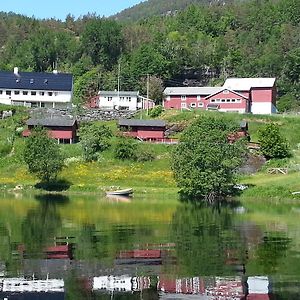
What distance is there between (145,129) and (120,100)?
1955 cm

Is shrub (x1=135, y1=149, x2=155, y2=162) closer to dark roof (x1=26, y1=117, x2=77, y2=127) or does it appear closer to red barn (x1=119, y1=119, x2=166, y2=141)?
red barn (x1=119, y1=119, x2=166, y2=141)

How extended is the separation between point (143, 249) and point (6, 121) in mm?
57895

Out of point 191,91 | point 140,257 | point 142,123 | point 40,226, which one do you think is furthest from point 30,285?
point 191,91

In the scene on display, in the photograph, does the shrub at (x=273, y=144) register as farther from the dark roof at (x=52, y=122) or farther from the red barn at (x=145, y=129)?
the dark roof at (x=52, y=122)

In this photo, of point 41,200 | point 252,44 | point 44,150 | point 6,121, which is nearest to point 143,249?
point 41,200

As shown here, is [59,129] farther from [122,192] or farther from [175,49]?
[175,49]

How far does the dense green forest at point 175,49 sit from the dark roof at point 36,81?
247 inches

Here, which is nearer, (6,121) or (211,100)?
(6,121)

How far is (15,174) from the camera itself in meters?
73.6

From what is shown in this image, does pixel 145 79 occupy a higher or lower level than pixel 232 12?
lower

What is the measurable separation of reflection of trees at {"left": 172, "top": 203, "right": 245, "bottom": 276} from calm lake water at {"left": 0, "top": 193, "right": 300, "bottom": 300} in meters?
0.05

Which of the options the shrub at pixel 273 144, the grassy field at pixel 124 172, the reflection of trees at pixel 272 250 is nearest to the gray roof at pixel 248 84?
the grassy field at pixel 124 172

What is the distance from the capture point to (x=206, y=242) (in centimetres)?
3716

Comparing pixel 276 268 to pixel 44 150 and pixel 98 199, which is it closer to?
pixel 98 199
